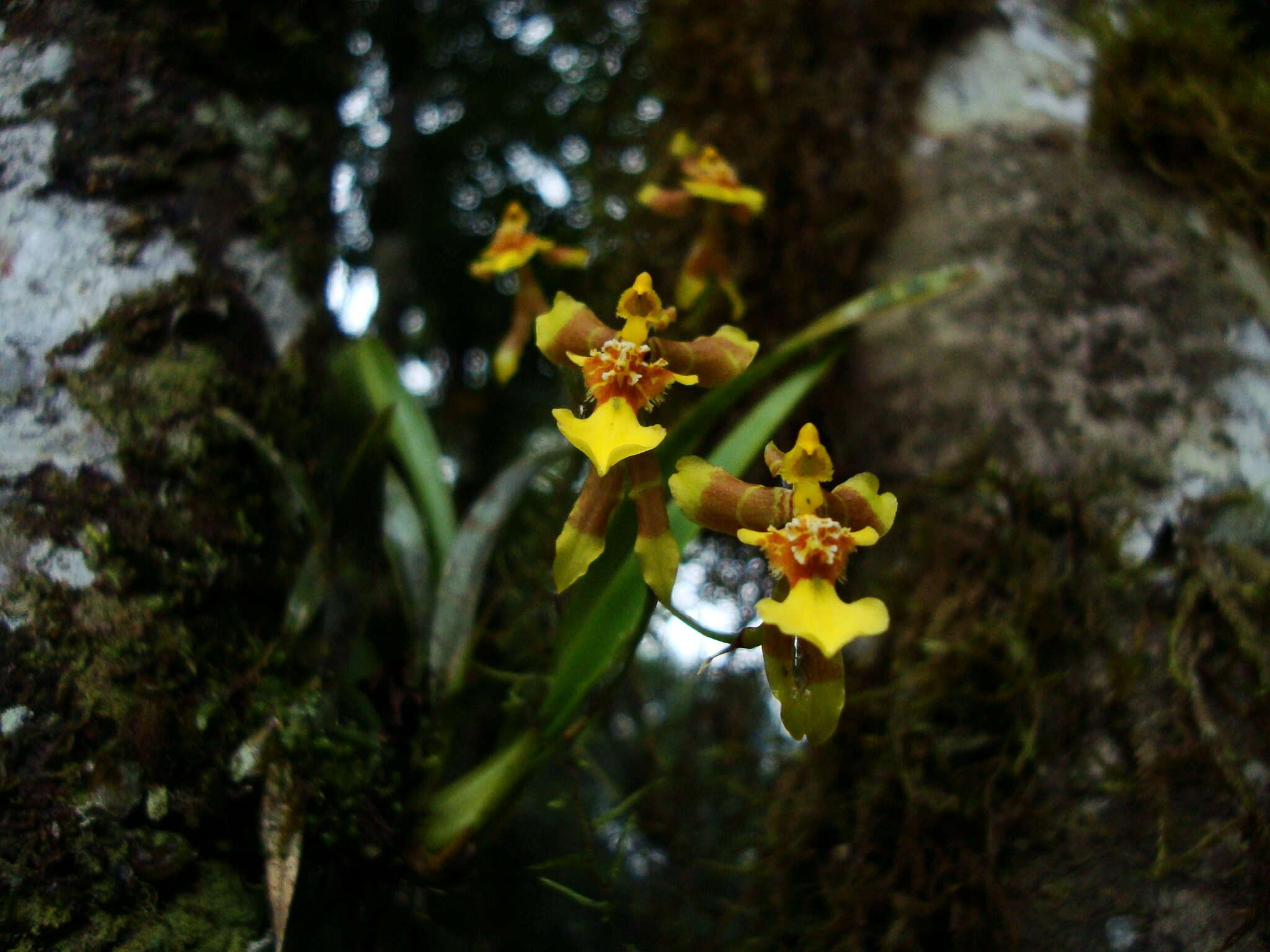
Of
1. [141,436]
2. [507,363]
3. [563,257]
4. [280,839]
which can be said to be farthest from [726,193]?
[280,839]

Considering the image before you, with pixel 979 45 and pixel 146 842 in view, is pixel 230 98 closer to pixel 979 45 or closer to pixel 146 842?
pixel 146 842

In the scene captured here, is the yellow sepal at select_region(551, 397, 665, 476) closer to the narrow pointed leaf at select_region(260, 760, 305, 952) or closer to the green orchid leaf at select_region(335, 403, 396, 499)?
the green orchid leaf at select_region(335, 403, 396, 499)

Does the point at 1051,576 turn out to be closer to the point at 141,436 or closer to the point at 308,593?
the point at 308,593

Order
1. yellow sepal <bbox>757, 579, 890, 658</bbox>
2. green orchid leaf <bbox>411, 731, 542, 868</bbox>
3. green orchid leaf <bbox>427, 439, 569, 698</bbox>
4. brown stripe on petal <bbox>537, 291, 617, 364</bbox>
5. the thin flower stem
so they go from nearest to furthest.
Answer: yellow sepal <bbox>757, 579, 890, 658</bbox>
the thin flower stem
brown stripe on petal <bbox>537, 291, 617, 364</bbox>
green orchid leaf <bbox>411, 731, 542, 868</bbox>
green orchid leaf <bbox>427, 439, 569, 698</bbox>

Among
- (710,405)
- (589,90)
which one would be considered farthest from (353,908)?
(589,90)

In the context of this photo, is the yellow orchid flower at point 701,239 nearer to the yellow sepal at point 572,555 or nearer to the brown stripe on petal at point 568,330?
the brown stripe on petal at point 568,330

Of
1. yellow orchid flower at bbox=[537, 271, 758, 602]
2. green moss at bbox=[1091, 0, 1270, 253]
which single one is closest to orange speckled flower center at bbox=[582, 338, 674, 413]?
yellow orchid flower at bbox=[537, 271, 758, 602]
